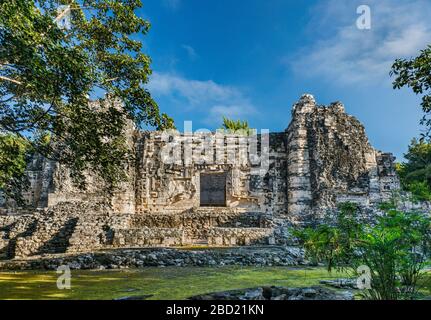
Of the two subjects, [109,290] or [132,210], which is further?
[132,210]

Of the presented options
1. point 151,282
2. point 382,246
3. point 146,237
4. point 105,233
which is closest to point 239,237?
point 146,237

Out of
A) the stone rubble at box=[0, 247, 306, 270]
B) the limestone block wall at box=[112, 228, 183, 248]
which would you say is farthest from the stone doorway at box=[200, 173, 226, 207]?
the stone rubble at box=[0, 247, 306, 270]

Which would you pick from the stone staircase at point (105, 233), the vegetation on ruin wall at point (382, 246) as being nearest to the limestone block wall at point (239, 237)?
the stone staircase at point (105, 233)

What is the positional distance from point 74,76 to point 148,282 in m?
4.03

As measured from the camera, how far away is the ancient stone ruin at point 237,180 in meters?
15.3

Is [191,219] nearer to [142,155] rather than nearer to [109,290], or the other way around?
[142,155]

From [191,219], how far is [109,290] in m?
10.3

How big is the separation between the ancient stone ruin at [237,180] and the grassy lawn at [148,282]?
662 centimetres

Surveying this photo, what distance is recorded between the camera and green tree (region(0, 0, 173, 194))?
18.3ft

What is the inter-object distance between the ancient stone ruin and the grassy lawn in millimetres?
6616

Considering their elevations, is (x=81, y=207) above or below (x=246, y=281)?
above

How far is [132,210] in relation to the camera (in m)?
18.3

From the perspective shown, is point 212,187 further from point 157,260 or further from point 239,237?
point 157,260
